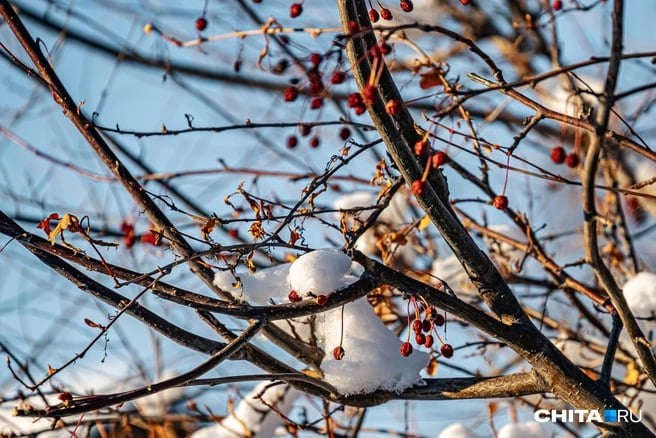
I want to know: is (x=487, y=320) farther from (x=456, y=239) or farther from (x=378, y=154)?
(x=378, y=154)

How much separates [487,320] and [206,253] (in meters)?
0.51

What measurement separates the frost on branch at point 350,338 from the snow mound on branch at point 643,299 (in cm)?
83

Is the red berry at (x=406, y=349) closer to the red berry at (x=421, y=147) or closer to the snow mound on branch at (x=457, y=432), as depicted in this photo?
the red berry at (x=421, y=147)

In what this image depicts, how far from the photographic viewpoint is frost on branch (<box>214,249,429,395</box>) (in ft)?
5.23

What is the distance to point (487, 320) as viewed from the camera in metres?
1.47

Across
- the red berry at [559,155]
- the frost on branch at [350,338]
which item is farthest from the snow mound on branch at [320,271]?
the red berry at [559,155]

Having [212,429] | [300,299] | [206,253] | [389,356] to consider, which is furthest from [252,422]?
[206,253]

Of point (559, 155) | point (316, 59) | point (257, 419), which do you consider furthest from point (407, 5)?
point (257, 419)

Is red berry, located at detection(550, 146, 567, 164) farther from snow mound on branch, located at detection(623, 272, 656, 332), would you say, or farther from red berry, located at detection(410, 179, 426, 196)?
snow mound on branch, located at detection(623, 272, 656, 332)

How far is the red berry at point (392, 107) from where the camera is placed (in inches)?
50.6

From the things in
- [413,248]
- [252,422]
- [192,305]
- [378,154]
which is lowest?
[192,305]

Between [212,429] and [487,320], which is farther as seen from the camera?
[212,429]

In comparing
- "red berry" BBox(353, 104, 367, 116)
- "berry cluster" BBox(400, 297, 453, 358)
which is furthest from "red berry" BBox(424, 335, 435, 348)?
"red berry" BBox(353, 104, 367, 116)

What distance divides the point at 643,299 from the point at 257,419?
43.8 inches
